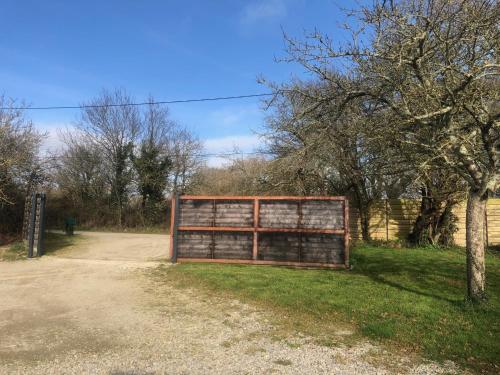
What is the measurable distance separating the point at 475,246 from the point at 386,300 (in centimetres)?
173

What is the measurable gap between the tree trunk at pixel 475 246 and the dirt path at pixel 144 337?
2842 millimetres

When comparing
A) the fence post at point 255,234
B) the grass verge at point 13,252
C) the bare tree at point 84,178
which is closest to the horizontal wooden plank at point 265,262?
the fence post at point 255,234

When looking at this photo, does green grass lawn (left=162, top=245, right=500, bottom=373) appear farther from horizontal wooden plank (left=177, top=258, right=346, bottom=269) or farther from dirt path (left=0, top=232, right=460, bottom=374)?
dirt path (left=0, top=232, right=460, bottom=374)

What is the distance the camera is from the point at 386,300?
299 inches

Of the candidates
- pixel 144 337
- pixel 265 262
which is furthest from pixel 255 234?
pixel 144 337

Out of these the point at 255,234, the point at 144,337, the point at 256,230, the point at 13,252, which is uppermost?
the point at 256,230

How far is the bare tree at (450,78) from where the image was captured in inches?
259

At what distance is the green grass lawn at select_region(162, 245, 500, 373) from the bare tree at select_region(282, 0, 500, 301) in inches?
37.8

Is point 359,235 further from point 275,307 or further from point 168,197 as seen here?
point 168,197

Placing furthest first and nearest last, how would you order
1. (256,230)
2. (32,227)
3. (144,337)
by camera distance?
(32,227), (256,230), (144,337)

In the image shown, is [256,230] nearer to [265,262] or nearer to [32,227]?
[265,262]

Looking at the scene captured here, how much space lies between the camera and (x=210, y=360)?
4.88 metres

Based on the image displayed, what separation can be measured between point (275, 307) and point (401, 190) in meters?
13.0

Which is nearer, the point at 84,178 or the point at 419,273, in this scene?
the point at 419,273
